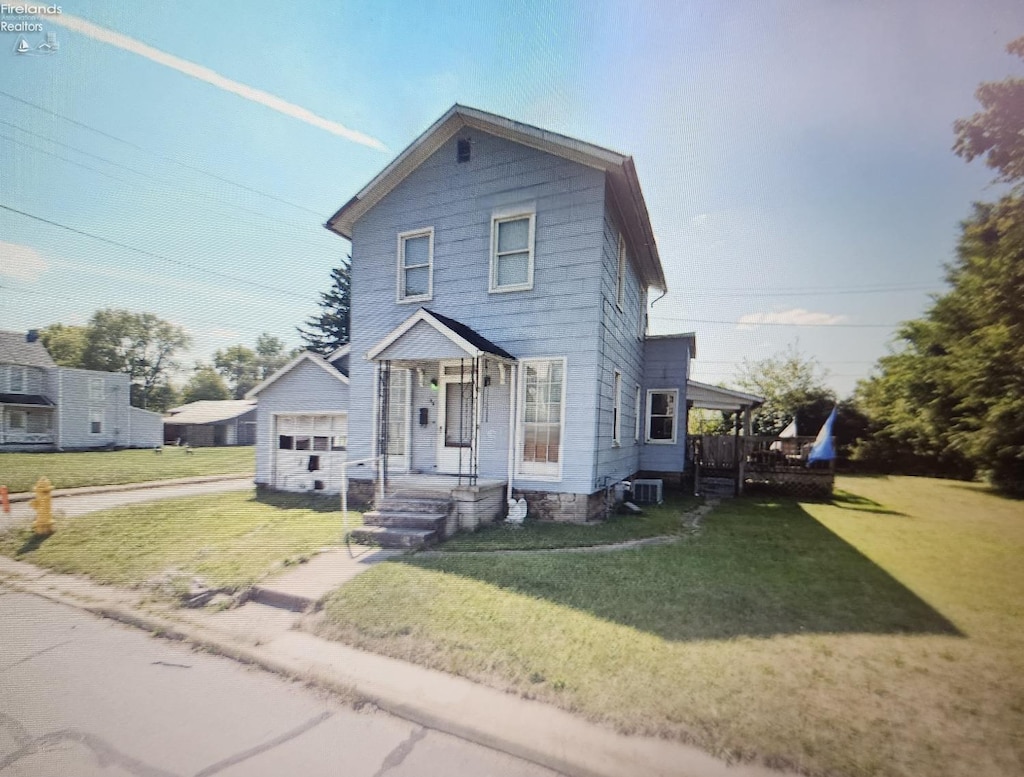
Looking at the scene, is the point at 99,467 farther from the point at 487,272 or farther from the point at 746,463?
the point at 746,463

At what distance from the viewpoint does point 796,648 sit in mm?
2557

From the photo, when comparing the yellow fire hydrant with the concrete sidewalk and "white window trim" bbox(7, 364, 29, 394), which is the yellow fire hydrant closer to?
the concrete sidewalk

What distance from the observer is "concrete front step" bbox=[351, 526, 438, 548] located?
15.5 feet

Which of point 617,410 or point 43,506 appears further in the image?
point 617,410

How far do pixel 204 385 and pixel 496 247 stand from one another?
4.65 m

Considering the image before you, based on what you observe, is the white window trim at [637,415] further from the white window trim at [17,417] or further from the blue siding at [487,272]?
the white window trim at [17,417]

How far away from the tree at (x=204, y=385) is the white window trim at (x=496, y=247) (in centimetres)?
424

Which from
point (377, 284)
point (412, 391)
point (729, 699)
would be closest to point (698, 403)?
point (412, 391)

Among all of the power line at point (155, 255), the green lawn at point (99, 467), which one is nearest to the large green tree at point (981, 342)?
the power line at point (155, 255)

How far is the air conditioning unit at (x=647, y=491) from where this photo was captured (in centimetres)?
844

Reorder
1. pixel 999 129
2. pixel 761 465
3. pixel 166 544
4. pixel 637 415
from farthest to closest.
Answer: pixel 761 465 < pixel 637 415 < pixel 166 544 < pixel 999 129

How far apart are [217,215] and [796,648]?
4885 millimetres

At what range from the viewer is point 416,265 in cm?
704

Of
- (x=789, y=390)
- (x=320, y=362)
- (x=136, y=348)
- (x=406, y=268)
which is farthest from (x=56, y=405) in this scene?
(x=789, y=390)
